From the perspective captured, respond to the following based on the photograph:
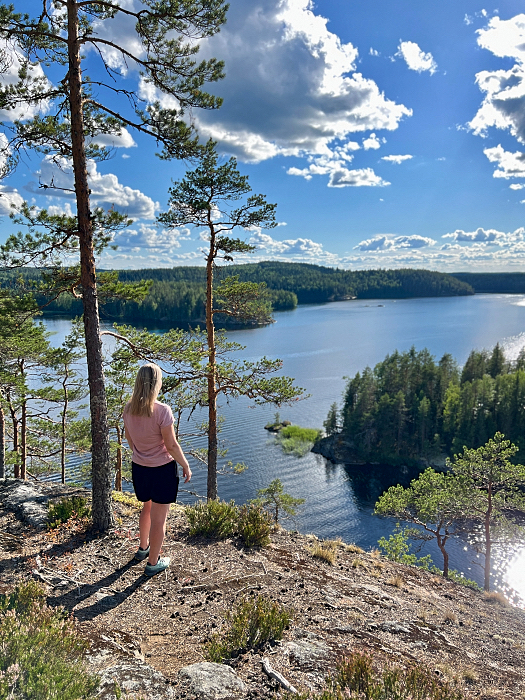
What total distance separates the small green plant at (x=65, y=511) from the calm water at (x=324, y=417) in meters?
21.8

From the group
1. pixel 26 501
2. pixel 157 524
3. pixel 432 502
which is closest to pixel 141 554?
pixel 157 524

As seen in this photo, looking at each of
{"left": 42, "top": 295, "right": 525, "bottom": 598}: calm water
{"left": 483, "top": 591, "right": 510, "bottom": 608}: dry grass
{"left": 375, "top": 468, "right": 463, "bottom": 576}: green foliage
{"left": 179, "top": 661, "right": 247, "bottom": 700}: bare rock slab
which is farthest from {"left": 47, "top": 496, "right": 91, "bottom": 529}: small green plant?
{"left": 42, "top": 295, "right": 525, "bottom": 598}: calm water

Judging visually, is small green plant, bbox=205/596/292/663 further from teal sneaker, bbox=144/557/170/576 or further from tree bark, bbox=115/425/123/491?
tree bark, bbox=115/425/123/491

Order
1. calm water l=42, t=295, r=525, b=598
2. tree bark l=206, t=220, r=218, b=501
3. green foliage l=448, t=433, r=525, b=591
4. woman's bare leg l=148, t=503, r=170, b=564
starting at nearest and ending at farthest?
woman's bare leg l=148, t=503, r=170, b=564, tree bark l=206, t=220, r=218, b=501, green foliage l=448, t=433, r=525, b=591, calm water l=42, t=295, r=525, b=598

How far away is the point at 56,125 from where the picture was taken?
5867 millimetres

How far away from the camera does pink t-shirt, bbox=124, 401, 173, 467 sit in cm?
394

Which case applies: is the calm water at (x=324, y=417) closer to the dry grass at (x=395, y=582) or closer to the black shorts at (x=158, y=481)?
the dry grass at (x=395, y=582)

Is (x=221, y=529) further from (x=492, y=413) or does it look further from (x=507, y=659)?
(x=492, y=413)

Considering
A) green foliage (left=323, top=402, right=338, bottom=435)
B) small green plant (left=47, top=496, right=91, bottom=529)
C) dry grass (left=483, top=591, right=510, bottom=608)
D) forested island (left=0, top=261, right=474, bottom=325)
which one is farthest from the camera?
green foliage (left=323, top=402, right=338, bottom=435)

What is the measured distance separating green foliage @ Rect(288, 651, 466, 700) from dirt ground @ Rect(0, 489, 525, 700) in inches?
9.9

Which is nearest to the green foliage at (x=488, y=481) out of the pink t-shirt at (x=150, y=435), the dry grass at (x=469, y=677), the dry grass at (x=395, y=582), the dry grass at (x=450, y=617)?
the dry grass at (x=395, y=582)

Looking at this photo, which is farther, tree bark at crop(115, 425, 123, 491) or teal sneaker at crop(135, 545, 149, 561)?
tree bark at crop(115, 425, 123, 491)

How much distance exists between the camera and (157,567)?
4625 mm

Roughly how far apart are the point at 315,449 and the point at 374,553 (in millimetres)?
36751
